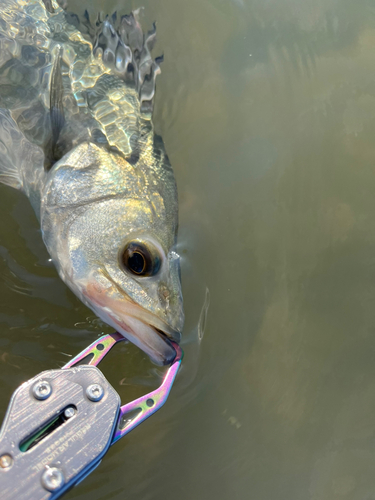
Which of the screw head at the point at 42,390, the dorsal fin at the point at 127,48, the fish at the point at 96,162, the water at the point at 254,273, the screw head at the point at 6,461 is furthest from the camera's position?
the dorsal fin at the point at 127,48

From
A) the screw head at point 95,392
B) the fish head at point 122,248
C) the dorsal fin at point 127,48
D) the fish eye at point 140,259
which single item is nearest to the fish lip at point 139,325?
the fish head at point 122,248

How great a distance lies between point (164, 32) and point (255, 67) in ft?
2.27

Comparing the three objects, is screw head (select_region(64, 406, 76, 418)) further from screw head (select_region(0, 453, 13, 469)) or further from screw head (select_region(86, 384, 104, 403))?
screw head (select_region(0, 453, 13, 469))

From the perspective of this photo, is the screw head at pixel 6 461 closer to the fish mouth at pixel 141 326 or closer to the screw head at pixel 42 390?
the screw head at pixel 42 390

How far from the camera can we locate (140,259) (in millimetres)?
1581

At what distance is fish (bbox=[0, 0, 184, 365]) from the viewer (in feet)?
5.05

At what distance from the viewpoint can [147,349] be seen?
56.5 inches

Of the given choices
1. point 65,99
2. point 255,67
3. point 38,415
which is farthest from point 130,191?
point 255,67

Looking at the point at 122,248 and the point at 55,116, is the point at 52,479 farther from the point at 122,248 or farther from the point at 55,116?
the point at 55,116

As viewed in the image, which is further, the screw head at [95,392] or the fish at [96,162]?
the fish at [96,162]

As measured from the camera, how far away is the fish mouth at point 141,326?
1.43 m

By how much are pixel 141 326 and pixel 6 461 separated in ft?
1.89

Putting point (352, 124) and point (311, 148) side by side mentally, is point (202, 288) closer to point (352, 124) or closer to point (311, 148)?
point (311, 148)

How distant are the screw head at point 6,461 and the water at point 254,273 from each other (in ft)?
2.99
